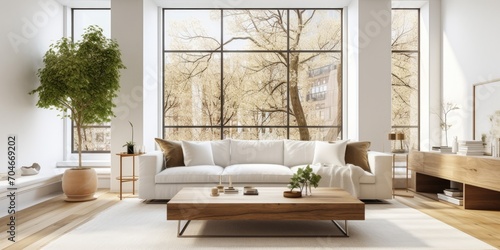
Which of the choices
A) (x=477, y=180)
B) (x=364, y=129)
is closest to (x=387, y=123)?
(x=364, y=129)

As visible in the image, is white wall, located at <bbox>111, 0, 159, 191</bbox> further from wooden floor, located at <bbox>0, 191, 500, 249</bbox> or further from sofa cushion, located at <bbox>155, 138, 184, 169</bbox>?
wooden floor, located at <bbox>0, 191, 500, 249</bbox>

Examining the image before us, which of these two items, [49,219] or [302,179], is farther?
[49,219]

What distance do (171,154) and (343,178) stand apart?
Answer: 2469mm

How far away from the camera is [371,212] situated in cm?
457

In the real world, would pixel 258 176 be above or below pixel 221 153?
below

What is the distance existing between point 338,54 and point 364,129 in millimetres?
1607

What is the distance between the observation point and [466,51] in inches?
230

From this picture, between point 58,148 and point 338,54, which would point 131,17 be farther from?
point 338,54

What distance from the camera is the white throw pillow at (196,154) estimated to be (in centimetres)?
547

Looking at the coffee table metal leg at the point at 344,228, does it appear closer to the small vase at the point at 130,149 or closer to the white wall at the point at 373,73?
the white wall at the point at 373,73

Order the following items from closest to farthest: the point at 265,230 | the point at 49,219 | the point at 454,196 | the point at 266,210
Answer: the point at 266,210 → the point at 265,230 → the point at 49,219 → the point at 454,196

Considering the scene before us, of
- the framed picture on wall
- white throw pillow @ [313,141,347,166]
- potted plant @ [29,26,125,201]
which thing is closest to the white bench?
potted plant @ [29,26,125,201]

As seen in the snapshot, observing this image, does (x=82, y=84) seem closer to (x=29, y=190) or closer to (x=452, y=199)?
(x=29, y=190)

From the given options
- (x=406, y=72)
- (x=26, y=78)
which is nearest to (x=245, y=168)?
(x=26, y=78)
